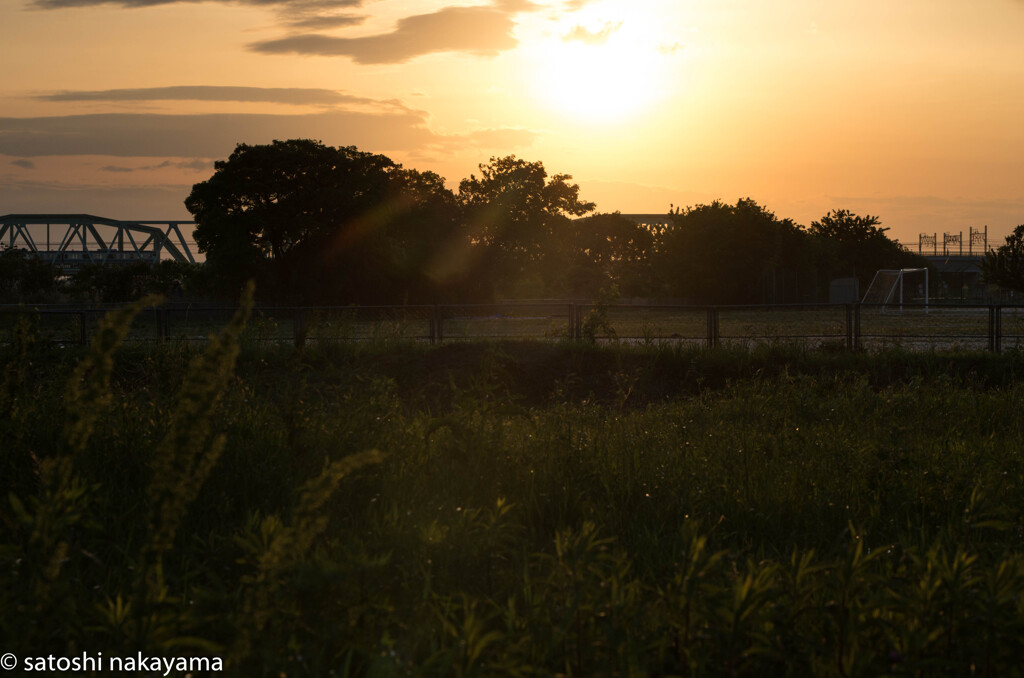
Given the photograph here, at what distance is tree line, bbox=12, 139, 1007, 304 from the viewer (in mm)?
41250

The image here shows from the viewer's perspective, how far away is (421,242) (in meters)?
43.9

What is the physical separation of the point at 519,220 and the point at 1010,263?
3113 centimetres

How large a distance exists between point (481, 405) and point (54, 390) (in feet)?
11.2

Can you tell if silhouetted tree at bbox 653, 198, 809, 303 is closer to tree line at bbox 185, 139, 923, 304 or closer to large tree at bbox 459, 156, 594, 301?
tree line at bbox 185, 139, 923, 304

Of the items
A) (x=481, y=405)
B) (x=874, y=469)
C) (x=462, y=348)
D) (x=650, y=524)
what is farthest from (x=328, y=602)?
(x=462, y=348)

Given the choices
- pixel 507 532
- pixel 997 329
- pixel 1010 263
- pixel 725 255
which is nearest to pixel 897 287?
pixel 1010 263

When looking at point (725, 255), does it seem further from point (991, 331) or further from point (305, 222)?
point (991, 331)

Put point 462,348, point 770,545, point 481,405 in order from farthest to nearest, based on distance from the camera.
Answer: point 462,348 → point 481,405 → point 770,545

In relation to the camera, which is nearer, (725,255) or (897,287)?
(725,255)

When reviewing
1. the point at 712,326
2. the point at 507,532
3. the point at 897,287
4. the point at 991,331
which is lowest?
the point at 507,532

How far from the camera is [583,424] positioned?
23.3 feet

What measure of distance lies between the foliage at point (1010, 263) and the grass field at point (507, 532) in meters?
53.0

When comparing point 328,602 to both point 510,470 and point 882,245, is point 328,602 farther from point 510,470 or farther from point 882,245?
point 882,245

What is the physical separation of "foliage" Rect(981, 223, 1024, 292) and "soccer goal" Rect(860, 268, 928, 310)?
4.33 meters
